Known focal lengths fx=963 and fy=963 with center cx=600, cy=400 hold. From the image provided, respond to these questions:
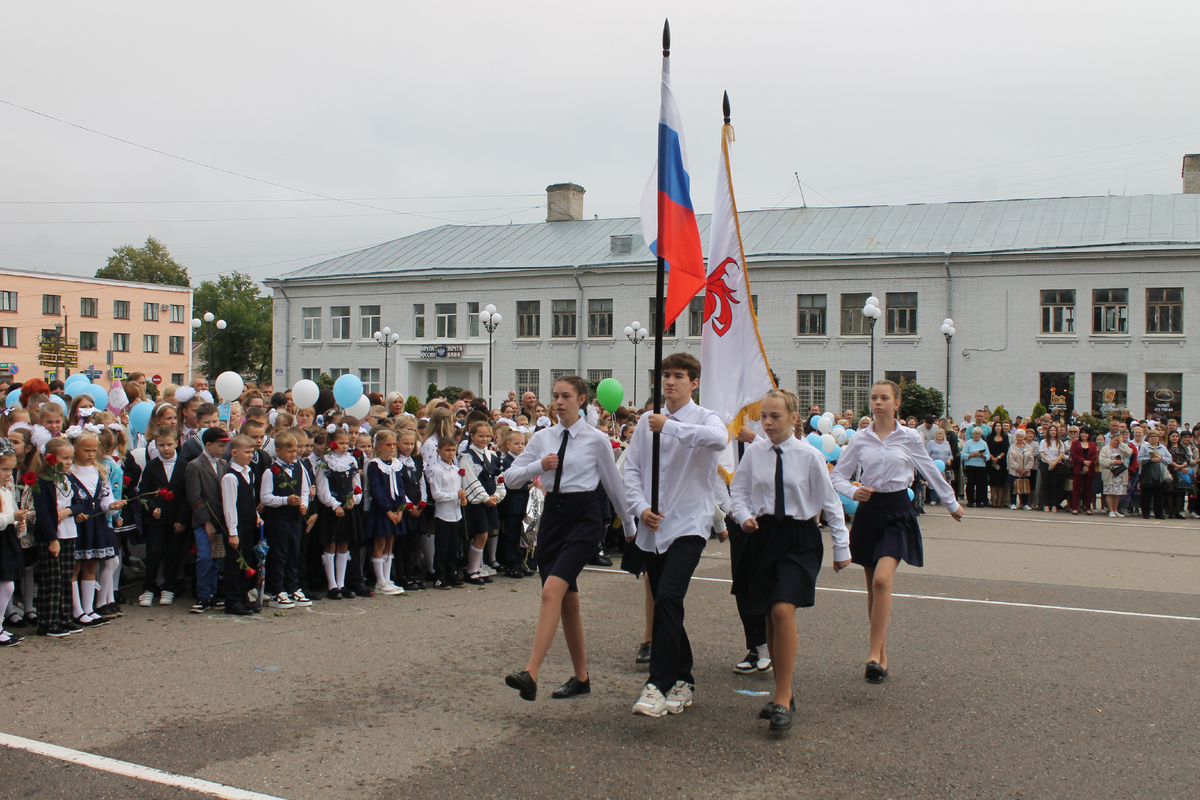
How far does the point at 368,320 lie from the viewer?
47.8 meters

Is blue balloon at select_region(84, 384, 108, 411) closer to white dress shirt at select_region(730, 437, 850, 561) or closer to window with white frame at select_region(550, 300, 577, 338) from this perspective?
white dress shirt at select_region(730, 437, 850, 561)

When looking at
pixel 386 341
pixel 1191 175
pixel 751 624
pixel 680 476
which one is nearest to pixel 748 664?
pixel 751 624

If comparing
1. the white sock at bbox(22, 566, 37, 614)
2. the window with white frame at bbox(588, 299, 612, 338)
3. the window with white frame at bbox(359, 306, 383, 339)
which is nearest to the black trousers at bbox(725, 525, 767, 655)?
the white sock at bbox(22, 566, 37, 614)

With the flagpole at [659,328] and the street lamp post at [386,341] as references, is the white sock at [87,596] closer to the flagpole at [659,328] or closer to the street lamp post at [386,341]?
the flagpole at [659,328]

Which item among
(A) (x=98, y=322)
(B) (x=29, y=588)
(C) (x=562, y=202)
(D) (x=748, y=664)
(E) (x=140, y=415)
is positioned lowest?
(D) (x=748, y=664)

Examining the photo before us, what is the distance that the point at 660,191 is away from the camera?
20.2 ft

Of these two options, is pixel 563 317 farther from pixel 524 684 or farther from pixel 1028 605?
pixel 524 684

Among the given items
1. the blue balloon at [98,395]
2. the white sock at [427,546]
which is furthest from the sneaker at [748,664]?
the blue balloon at [98,395]

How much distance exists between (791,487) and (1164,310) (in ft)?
118

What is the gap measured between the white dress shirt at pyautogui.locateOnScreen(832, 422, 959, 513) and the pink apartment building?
214 feet

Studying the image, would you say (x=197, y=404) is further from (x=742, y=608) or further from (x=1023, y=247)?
(x=1023, y=247)

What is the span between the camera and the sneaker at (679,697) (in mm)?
5281

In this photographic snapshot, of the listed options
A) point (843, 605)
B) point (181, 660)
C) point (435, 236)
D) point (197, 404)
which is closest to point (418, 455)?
point (197, 404)

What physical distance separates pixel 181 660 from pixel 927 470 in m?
5.21
